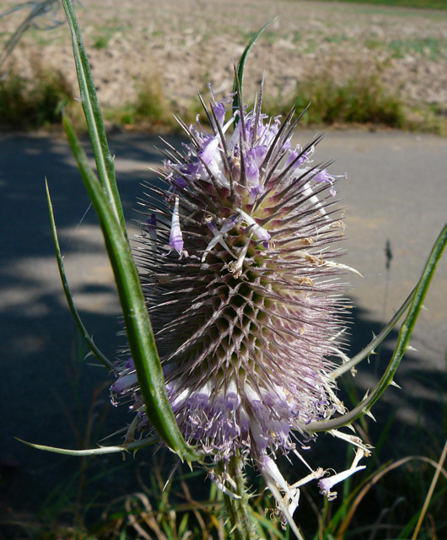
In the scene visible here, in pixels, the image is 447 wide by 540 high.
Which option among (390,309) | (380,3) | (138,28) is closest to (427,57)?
(138,28)

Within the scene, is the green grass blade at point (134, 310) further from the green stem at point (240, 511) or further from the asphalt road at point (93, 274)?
the asphalt road at point (93, 274)

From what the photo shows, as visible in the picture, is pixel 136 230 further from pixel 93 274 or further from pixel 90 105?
pixel 90 105

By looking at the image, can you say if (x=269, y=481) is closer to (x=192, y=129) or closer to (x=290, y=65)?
(x=192, y=129)

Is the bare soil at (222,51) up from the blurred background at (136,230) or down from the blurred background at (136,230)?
up

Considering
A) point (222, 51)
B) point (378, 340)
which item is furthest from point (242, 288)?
point (222, 51)

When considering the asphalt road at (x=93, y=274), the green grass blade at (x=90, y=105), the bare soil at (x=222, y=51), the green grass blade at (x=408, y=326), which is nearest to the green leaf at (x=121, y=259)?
the green grass blade at (x=90, y=105)

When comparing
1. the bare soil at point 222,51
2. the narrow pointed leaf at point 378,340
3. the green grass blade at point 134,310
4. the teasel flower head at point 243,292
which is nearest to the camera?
the green grass blade at point 134,310

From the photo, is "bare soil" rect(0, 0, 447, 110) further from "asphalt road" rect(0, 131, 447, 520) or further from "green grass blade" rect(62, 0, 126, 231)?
"green grass blade" rect(62, 0, 126, 231)
